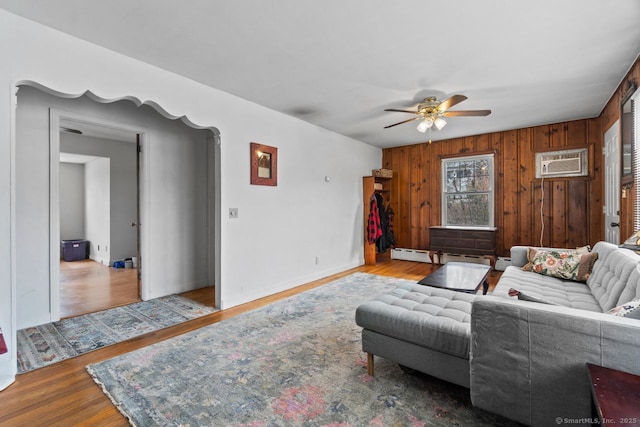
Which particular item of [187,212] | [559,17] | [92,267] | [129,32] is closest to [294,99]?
[129,32]

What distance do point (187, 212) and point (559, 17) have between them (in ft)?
14.1

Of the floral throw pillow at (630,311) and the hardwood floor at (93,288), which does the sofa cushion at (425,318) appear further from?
the hardwood floor at (93,288)

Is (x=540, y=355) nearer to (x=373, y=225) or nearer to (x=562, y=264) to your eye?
A: (x=562, y=264)

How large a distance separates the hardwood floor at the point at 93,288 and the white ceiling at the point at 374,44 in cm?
248

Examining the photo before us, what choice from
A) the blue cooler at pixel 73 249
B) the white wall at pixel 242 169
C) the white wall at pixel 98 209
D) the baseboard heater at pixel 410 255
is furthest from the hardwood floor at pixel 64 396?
the blue cooler at pixel 73 249

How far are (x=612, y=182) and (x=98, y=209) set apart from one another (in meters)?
8.49

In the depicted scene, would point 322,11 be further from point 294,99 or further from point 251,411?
point 251,411

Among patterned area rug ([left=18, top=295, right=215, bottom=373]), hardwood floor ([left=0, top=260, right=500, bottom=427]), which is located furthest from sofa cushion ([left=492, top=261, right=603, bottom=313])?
patterned area rug ([left=18, top=295, right=215, bottom=373])

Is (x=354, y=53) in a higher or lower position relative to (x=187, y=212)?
higher

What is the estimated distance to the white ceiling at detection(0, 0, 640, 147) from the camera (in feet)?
6.33

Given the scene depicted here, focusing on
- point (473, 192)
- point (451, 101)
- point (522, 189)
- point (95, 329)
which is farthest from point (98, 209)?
point (522, 189)

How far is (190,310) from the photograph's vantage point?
331 cm

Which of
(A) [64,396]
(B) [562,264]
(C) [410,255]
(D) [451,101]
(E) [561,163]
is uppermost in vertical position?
(D) [451,101]

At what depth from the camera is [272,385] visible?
1912mm
